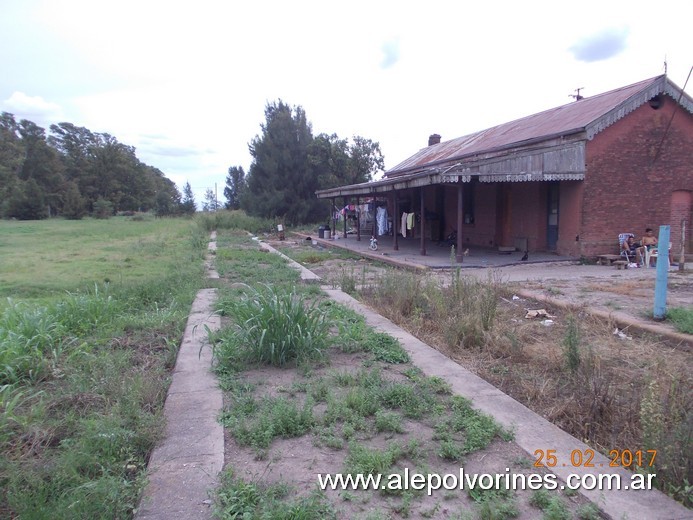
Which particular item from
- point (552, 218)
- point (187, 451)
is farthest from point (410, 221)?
point (187, 451)

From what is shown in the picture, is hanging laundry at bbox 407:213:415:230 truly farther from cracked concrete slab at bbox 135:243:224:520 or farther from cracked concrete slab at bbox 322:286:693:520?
cracked concrete slab at bbox 135:243:224:520

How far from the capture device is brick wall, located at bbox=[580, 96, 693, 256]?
50.8 ft

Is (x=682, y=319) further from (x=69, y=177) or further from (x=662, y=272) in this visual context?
(x=69, y=177)

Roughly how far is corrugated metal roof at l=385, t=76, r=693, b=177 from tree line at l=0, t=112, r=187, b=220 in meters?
49.9

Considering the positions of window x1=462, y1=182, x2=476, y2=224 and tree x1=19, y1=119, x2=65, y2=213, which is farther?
tree x1=19, y1=119, x2=65, y2=213

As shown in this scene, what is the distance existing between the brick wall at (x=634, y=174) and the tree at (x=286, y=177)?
28088 millimetres

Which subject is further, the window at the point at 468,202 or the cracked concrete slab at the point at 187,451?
the window at the point at 468,202

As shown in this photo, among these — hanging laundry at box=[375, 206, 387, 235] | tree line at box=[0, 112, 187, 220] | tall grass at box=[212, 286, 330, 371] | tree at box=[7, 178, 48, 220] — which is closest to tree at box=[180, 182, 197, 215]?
tree line at box=[0, 112, 187, 220]

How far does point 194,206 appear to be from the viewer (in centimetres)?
6569

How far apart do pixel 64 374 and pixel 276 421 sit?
2.40m

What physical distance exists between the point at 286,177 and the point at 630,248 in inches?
1177

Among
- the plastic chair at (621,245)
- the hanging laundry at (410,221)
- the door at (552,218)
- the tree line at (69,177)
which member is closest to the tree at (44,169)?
the tree line at (69,177)

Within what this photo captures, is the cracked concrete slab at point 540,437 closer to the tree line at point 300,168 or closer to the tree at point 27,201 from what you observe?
the tree line at point 300,168

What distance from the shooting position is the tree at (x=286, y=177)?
40.9m
